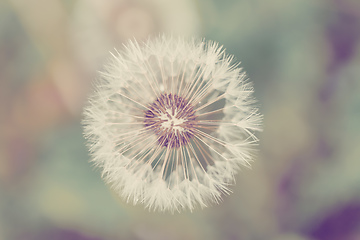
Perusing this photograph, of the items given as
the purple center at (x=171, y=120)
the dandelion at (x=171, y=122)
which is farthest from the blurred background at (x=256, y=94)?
the purple center at (x=171, y=120)

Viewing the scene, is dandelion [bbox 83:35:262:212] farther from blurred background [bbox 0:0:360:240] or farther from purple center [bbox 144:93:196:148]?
blurred background [bbox 0:0:360:240]

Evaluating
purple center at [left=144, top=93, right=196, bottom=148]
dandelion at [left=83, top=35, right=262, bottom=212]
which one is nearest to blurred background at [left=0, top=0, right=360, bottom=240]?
dandelion at [left=83, top=35, right=262, bottom=212]

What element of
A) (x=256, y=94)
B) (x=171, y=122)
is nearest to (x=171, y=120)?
(x=171, y=122)

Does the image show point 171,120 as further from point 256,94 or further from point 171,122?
point 256,94

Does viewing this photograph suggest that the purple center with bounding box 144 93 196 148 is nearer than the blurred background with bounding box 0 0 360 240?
Yes
